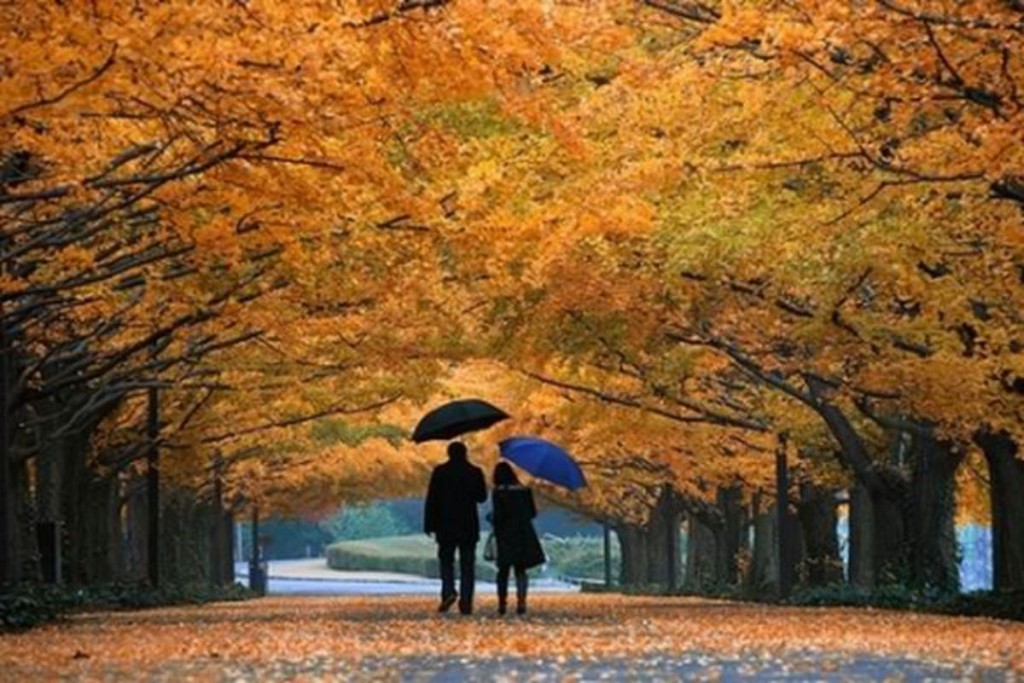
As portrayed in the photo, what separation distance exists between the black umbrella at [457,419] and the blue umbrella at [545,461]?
1.69 feet

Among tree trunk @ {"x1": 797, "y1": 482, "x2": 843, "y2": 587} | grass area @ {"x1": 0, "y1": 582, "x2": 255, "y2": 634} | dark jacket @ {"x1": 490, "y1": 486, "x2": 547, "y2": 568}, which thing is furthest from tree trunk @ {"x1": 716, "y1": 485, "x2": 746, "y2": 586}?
dark jacket @ {"x1": 490, "y1": 486, "x2": 547, "y2": 568}

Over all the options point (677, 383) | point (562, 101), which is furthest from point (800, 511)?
point (562, 101)

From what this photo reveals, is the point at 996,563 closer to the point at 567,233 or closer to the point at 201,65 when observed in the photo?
the point at 567,233

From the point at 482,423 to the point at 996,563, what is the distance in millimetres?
7812

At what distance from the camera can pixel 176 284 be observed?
25219 millimetres

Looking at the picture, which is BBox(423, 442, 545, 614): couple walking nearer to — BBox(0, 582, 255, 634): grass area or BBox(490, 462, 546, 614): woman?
BBox(490, 462, 546, 614): woman

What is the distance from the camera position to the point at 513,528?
78.7ft

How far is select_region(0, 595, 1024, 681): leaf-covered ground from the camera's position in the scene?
1328cm

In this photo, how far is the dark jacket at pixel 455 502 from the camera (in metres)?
23.3

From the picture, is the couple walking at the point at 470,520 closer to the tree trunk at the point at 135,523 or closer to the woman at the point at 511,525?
the woman at the point at 511,525

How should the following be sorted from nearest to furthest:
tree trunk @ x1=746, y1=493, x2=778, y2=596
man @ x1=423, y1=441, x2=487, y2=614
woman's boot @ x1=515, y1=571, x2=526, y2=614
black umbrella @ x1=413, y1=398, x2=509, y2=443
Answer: man @ x1=423, y1=441, x2=487, y2=614 < black umbrella @ x1=413, y1=398, x2=509, y2=443 < woman's boot @ x1=515, y1=571, x2=526, y2=614 < tree trunk @ x1=746, y1=493, x2=778, y2=596

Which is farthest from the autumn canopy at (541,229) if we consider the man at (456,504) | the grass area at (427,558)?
the grass area at (427,558)

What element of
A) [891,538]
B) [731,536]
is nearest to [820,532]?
[891,538]

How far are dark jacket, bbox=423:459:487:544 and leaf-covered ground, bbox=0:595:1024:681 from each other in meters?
0.92
